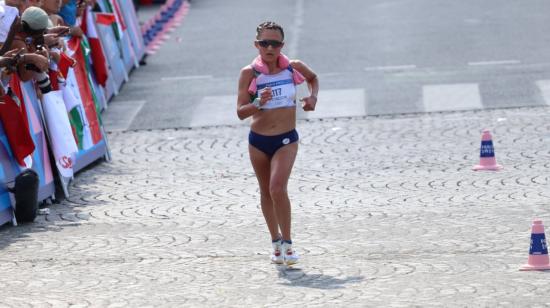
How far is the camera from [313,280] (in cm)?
998

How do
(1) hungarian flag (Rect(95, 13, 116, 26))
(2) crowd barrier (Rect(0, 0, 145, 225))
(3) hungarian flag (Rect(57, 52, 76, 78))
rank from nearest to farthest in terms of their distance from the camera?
(2) crowd barrier (Rect(0, 0, 145, 225)) < (3) hungarian flag (Rect(57, 52, 76, 78)) < (1) hungarian flag (Rect(95, 13, 116, 26))

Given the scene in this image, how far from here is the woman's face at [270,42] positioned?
10.7 meters

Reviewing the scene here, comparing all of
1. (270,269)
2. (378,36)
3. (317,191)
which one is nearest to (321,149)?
(317,191)

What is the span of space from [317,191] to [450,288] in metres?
4.96

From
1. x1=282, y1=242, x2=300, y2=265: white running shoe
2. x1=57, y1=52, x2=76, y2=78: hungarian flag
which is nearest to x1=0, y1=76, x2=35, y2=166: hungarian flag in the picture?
x1=57, y1=52, x2=76, y2=78: hungarian flag

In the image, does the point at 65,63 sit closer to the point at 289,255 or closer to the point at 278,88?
the point at 278,88

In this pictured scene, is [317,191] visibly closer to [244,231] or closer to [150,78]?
[244,231]

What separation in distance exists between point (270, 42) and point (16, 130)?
10.8 feet

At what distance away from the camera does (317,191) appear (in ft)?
46.9

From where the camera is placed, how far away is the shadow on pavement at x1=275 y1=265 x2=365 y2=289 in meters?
9.76

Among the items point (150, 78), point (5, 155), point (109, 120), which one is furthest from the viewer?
point (150, 78)

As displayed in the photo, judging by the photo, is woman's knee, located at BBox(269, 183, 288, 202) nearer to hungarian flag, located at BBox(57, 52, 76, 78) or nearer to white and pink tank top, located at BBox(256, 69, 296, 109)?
white and pink tank top, located at BBox(256, 69, 296, 109)

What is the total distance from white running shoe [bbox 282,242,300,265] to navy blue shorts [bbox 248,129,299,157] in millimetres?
738

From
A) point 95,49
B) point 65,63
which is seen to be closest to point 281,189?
point 65,63
